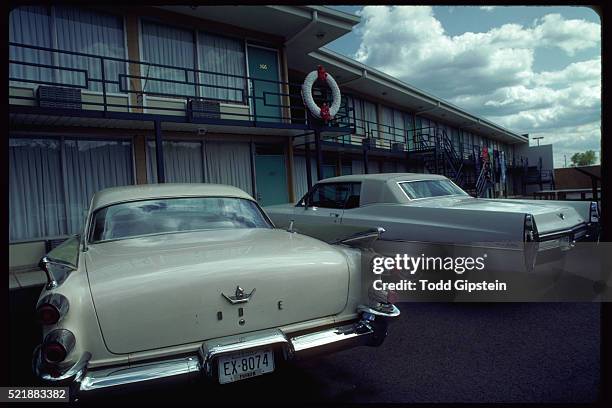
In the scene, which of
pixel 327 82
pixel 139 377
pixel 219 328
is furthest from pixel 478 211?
pixel 327 82

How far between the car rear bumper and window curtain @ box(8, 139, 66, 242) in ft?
22.9

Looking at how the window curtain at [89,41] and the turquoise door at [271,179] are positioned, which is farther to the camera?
the turquoise door at [271,179]

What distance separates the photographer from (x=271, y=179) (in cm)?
1165

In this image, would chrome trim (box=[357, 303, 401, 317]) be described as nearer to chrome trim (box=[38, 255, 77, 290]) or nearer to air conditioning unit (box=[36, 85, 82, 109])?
chrome trim (box=[38, 255, 77, 290])

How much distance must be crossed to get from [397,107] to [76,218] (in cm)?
1664

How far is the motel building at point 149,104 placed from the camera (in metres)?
7.63

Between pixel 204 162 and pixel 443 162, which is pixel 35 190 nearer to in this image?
pixel 204 162

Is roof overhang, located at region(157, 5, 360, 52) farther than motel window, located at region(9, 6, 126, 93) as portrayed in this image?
Yes

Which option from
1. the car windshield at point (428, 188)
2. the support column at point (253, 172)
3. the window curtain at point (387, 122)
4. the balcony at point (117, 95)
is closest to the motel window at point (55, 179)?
the balcony at point (117, 95)

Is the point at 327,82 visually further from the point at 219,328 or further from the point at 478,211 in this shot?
the point at 219,328

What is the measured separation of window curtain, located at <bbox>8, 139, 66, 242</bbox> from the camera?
759 centimetres

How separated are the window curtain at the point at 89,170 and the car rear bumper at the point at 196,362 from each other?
700cm

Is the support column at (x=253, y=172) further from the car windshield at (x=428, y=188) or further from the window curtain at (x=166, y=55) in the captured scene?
the car windshield at (x=428, y=188)

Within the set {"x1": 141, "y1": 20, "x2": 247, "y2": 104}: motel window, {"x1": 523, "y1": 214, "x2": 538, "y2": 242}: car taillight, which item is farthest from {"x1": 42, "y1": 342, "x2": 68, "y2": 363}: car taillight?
{"x1": 141, "y1": 20, "x2": 247, "y2": 104}: motel window
